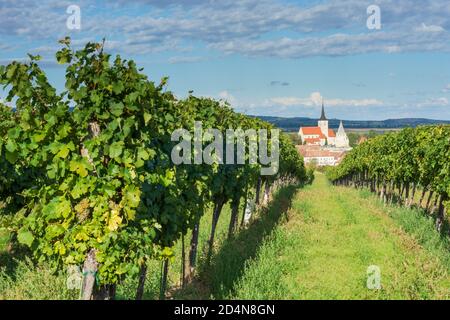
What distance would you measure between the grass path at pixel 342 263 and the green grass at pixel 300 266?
0.05 feet

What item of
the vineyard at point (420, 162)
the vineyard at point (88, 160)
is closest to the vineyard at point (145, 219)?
the vineyard at point (88, 160)

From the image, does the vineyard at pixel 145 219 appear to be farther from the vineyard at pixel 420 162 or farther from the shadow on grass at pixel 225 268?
the vineyard at pixel 420 162

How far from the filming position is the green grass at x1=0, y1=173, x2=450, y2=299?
7830mm

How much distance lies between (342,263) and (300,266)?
1001 millimetres

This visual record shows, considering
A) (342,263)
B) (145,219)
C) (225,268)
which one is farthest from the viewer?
(342,263)

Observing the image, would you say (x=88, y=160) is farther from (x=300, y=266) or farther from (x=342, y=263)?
(x=342, y=263)

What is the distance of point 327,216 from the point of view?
16.4 meters

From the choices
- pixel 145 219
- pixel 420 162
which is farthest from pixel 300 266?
pixel 420 162

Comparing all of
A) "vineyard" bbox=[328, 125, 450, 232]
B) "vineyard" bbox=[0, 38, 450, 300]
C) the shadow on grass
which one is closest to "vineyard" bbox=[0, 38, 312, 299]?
"vineyard" bbox=[0, 38, 450, 300]

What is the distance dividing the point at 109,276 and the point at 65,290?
1676 millimetres

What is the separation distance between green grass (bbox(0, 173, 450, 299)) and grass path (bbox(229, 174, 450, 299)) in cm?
2

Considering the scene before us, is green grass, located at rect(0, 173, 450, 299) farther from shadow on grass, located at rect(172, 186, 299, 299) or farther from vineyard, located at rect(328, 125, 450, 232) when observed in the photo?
vineyard, located at rect(328, 125, 450, 232)

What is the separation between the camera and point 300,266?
31.7ft

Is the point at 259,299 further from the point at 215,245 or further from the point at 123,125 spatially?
the point at 215,245
